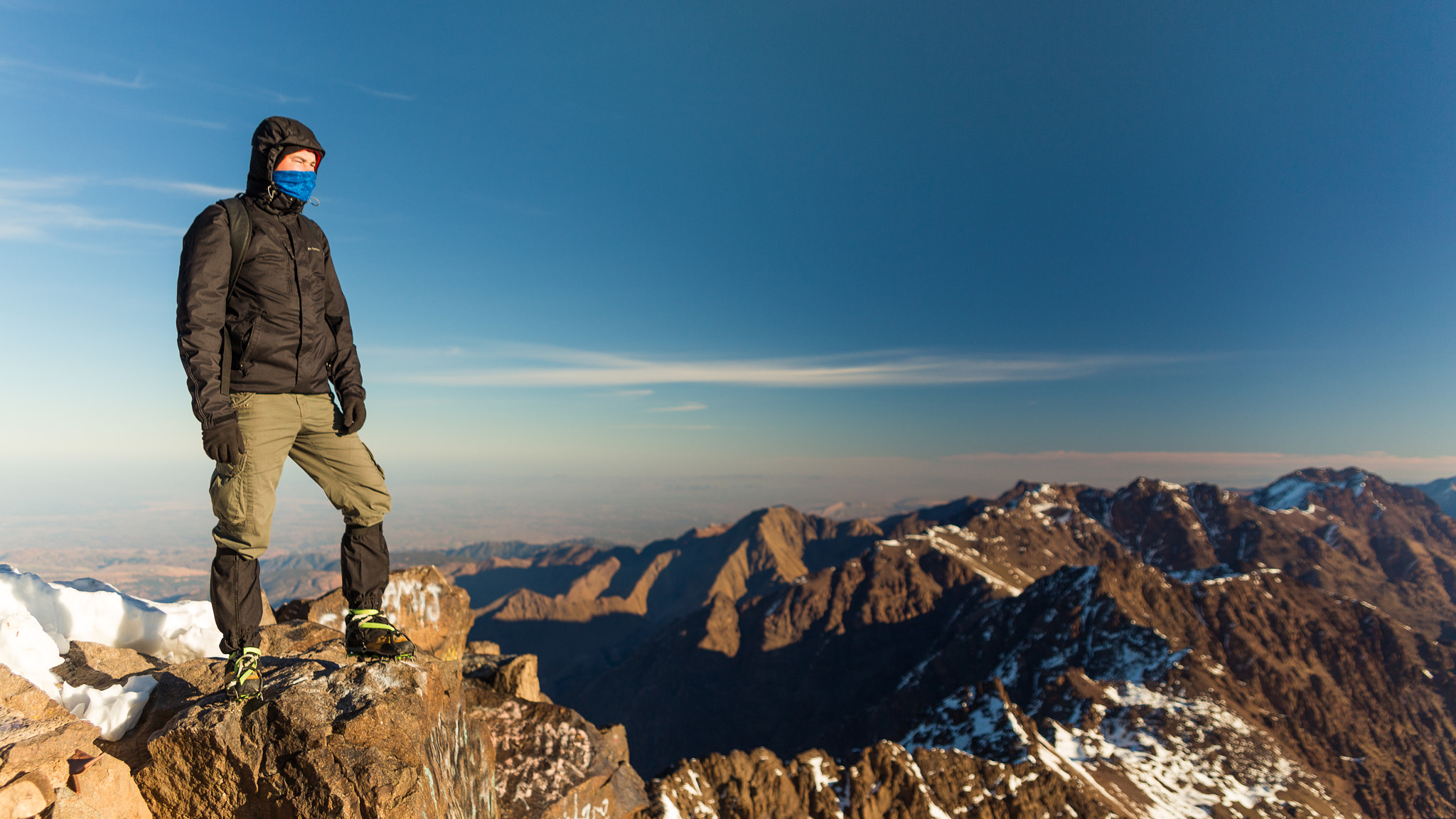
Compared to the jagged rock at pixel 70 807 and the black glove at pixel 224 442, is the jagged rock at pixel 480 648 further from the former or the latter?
the jagged rock at pixel 70 807

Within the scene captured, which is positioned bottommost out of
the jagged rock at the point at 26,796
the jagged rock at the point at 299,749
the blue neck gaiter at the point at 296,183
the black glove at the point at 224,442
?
the jagged rock at the point at 299,749

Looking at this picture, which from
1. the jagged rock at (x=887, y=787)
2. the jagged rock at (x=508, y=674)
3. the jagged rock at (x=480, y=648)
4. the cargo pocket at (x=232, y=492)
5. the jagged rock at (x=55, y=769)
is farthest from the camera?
the jagged rock at (x=887, y=787)

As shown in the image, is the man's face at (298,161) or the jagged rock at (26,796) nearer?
the jagged rock at (26,796)

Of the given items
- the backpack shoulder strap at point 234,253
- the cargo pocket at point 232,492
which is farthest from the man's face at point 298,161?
the cargo pocket at point 232,492

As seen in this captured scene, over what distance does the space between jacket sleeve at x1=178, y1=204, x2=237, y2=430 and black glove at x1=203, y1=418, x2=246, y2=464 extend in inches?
2.7

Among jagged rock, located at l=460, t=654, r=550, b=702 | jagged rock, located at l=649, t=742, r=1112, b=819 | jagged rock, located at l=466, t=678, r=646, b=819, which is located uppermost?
jagged rock, located at l=460, t=654, r=550, b=702

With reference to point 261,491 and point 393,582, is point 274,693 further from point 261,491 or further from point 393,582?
point 393,582

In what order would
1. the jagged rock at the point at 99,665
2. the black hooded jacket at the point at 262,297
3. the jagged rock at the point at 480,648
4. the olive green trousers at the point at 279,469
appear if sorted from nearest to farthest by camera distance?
the black hooded jacket at the point at 262,297 → the olive green trousers at the point at 279,469 → the jagged rock at the point at 99,665 → the jagged rock at the point at 480,648

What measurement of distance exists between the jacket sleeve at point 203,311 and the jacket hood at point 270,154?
0.66m

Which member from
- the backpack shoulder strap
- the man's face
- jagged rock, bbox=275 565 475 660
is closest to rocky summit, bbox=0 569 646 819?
the backpack shoulder strap

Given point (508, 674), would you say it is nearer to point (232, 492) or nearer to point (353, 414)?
point (353, 414)

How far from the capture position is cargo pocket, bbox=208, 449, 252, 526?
5465 mm

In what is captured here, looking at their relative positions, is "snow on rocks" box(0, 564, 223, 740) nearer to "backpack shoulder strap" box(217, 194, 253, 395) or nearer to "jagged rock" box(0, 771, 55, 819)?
"jagged rock" box(0, 771, 55, 819)

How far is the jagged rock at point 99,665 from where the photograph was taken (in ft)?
20.0
